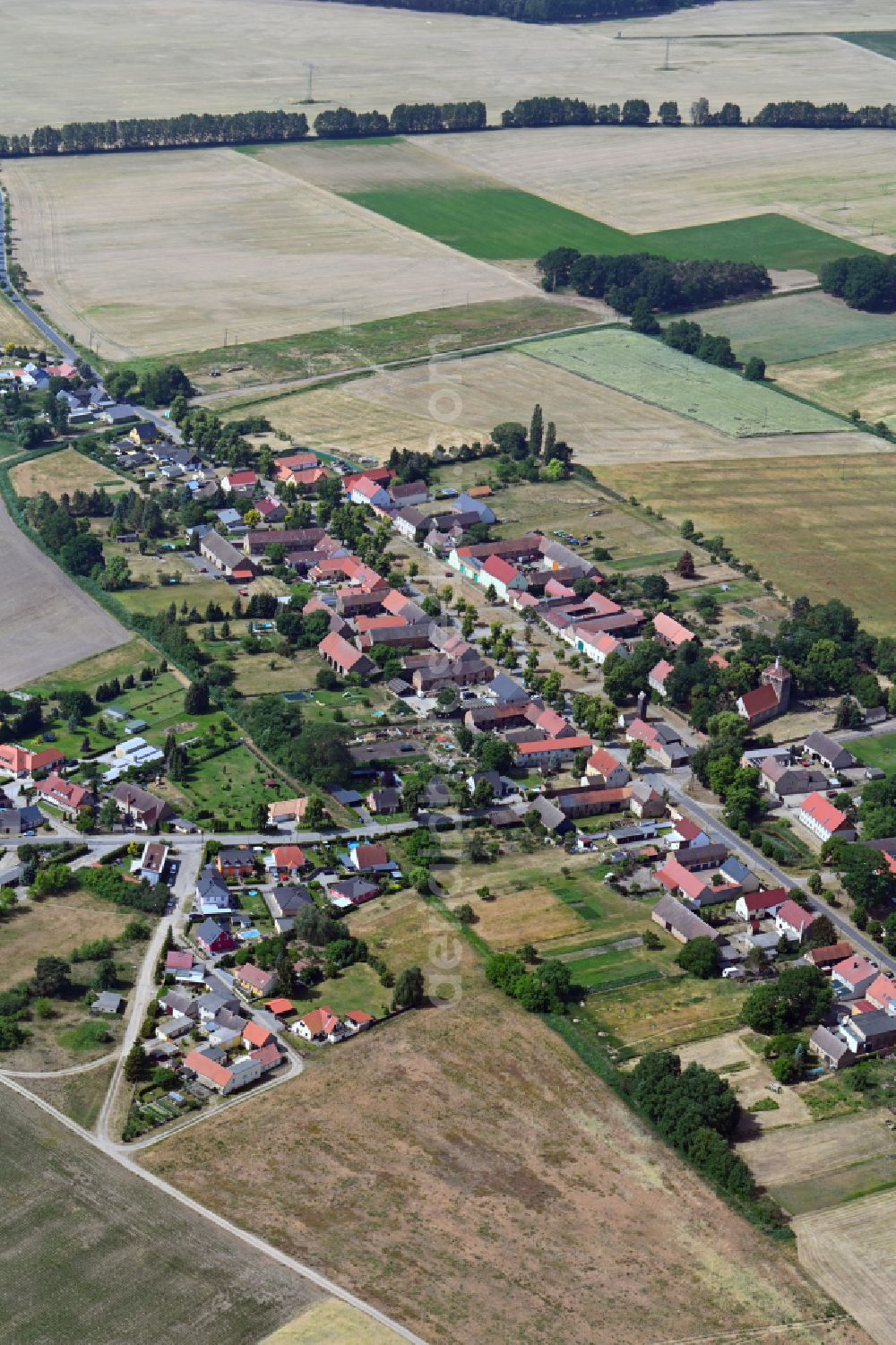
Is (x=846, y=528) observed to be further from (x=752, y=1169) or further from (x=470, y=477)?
(x=752, y=1169)

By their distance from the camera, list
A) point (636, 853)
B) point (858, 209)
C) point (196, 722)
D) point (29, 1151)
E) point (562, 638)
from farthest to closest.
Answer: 1. point (858, 209)
2. point (562, 638)
3. point (196, 722)
4. point (636, 853)
5. point (29, 1151)

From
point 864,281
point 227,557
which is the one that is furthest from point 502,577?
point 864,281

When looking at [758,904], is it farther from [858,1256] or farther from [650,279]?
[650,279]

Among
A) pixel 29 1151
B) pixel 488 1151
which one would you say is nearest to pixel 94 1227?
pixel 29 1151

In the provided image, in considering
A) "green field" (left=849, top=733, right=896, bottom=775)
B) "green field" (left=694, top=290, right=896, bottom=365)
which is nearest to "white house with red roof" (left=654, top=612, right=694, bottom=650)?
"green field" (left=849, top=733, right=896, bottom=775)

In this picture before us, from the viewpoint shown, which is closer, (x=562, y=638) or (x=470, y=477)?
(x=562, y=638)

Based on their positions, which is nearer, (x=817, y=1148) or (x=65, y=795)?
(x=817, y=1148)

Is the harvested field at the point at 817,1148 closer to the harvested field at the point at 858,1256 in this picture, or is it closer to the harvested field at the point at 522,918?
the harvested field at the point at 858,1256
